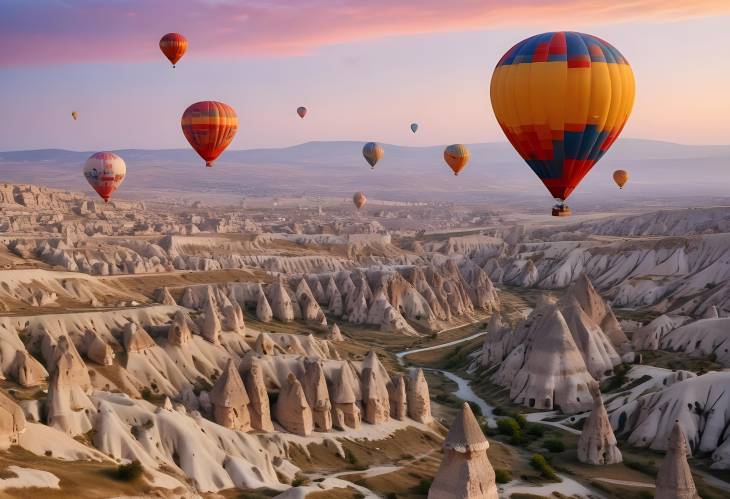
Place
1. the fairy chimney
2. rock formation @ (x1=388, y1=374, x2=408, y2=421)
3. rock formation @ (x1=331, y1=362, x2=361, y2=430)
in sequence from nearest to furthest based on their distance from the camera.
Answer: rock formation @ (x1=331, y1=362, x2=361, y2=430) → rock formation @ (x1=388, y1=374, x2=408, y2=421) → the fairy chimney

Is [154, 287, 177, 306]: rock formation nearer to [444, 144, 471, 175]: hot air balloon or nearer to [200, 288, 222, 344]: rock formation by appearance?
[200, 288, 222, 344]: rock formation

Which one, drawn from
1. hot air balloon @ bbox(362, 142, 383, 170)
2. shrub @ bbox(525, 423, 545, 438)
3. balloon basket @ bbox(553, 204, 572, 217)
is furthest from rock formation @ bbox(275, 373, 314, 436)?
hot air balloon @ bbox(362, 142, 383, 170)


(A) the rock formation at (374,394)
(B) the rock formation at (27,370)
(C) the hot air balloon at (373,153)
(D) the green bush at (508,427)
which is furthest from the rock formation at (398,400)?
(C) the hot air balloon at (373,153)

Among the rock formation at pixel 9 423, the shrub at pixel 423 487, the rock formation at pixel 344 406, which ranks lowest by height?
the shrub at pixel 423 487

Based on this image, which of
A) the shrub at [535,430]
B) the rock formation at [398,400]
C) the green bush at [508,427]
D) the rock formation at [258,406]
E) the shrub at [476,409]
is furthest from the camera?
the shrub at [476,409]

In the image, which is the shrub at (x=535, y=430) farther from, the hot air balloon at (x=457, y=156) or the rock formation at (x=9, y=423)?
the hot air balloon at (x=457, y=156)
